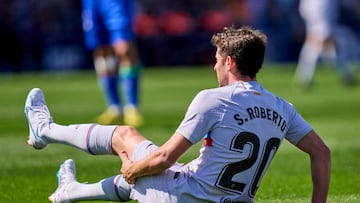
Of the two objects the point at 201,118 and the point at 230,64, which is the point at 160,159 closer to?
the point at 201,118

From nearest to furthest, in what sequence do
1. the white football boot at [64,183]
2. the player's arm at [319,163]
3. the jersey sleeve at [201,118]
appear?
the jersey sleeve at [201,118]
the player's arm at [319,163]
the white football boot at [64,183]

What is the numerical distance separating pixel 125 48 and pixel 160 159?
24.6ft

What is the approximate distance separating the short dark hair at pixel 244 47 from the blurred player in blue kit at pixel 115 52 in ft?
22.6

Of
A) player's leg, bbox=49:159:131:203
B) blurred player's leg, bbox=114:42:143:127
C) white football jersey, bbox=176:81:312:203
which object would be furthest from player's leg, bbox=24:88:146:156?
blurred player's leg, bbox=114:42:143:127

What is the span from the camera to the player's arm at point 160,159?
574 cm

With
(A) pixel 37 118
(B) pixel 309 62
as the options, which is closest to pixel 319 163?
(A) pixel 37 118

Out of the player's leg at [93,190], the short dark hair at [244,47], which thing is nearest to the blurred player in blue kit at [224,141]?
the short dark hair at [244,47]

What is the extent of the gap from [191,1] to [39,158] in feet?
77.7

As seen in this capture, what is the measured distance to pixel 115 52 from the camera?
13.8m

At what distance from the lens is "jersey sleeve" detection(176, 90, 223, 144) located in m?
5.72

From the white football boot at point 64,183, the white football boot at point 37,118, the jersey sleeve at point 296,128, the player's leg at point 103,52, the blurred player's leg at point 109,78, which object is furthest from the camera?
the player's leg at point 103,52

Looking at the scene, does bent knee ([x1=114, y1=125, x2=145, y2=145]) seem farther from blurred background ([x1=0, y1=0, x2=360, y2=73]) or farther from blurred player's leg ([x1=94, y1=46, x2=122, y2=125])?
blurred background ([x1=0, y1=0, x2=360, y2=73])

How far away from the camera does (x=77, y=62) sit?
97.8 ft

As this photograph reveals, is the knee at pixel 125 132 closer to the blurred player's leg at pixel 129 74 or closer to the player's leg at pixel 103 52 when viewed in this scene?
the blurred player's leg at pixel 129 74
